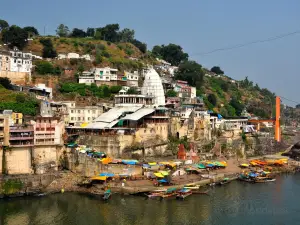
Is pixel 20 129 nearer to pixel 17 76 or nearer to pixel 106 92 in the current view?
pixel 17 76

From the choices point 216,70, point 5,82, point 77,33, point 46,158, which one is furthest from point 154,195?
point 216,70

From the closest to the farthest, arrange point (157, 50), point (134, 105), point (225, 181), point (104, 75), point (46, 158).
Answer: point (46, 158)
point (225, 181)
point (134, 105)
point (104, 75)
point (157, 50)

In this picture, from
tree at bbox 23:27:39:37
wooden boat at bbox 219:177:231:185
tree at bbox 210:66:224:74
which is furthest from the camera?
tree at bbox 210:66:224:74

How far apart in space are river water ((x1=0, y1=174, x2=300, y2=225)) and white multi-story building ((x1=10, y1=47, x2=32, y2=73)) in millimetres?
21076

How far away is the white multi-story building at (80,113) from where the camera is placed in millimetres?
41469

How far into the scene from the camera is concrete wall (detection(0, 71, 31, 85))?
146 ft

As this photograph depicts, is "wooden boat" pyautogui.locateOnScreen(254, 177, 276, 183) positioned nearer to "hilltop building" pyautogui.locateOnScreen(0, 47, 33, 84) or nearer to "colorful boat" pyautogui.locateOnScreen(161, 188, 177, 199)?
"colorful boat" pyautogui.locateOnScreen(161, 188, 177, 199)

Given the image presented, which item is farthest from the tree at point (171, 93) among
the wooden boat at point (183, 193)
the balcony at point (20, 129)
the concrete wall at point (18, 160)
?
the concrete wall at point (18, 160)

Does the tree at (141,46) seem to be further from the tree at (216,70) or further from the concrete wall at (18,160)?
the concrete wall at (18,160)

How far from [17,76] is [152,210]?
85.8ft

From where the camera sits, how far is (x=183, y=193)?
30.0m

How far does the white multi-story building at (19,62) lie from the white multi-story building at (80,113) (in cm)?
804

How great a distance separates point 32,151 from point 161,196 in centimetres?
1072

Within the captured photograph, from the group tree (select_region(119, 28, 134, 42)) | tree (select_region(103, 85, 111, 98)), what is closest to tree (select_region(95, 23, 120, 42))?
tree (select_region(119, 28, 134, 42))
